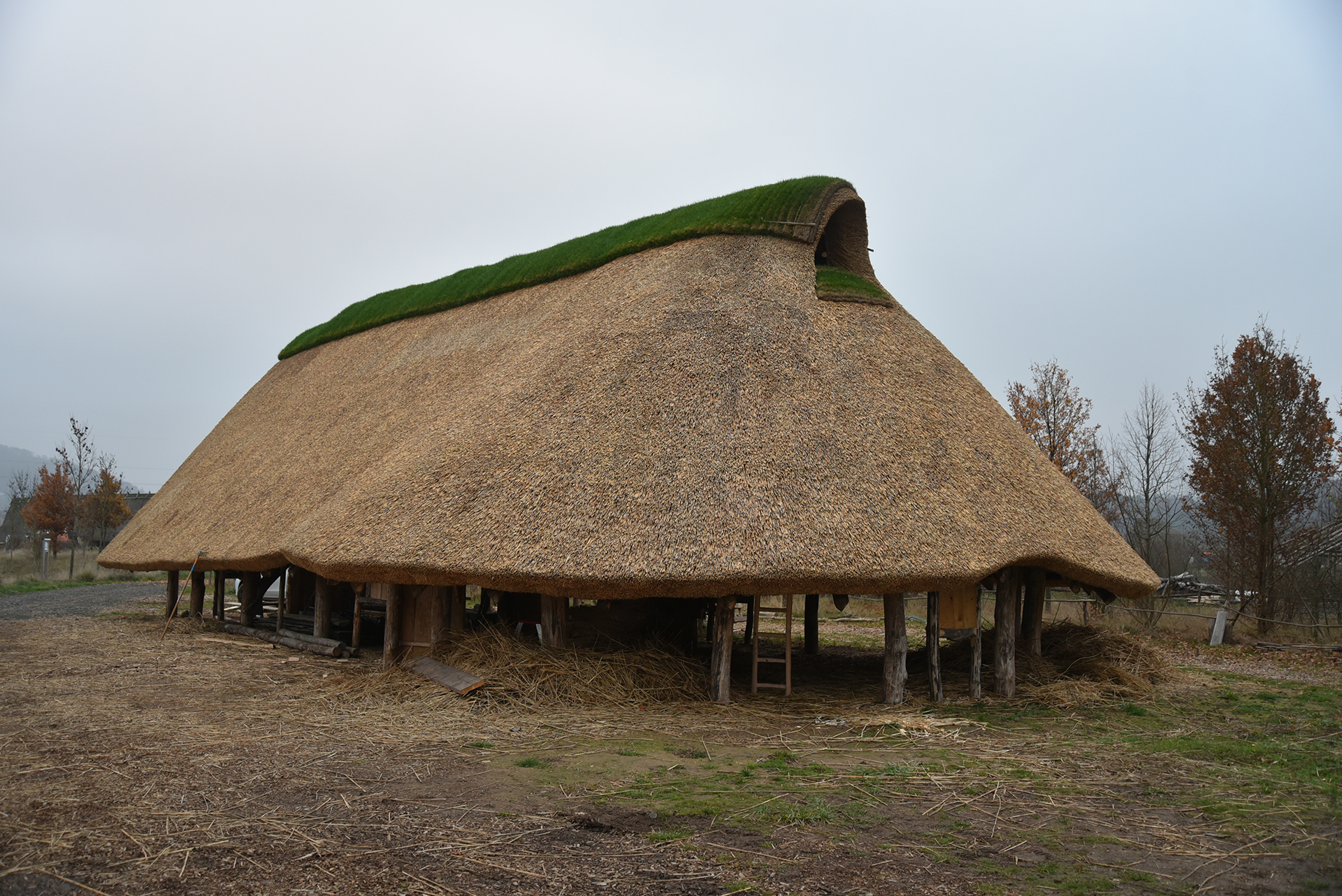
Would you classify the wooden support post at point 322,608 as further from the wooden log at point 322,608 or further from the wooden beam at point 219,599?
the wooden beam at point 219,599

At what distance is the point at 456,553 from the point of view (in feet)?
34.3

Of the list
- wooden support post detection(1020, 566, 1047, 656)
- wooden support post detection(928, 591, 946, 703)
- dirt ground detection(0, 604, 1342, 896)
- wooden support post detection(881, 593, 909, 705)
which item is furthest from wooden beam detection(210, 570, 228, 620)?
wooden support post detection(1020, 566, 1047, 656)

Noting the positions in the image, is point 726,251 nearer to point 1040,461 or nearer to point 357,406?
point 1040,461

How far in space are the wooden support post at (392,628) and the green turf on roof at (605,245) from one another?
7792 millimetres

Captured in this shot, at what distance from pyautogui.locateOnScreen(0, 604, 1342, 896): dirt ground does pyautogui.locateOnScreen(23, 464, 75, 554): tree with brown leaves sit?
112 feet

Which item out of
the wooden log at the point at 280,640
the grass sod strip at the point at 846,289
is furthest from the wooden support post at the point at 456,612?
the grass sod strip at the point at 846,289

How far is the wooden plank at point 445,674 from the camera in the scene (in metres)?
→ 10.8

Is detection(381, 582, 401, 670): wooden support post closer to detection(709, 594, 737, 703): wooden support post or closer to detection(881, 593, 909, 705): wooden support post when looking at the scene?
detection(709, 594, 737, 703): wooden support post

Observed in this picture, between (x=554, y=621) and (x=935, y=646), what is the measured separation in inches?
197

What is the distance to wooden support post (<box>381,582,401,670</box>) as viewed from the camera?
12.7 metres

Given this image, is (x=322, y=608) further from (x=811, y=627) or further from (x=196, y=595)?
(x=811, y=627)

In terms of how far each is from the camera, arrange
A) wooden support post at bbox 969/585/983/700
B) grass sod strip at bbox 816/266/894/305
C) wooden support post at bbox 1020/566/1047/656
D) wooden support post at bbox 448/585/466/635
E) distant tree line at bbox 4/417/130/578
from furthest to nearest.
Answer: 1. distant tree line at bbox 4/417/130/578
2. grass sod strip at bbox 816/266/894/305
3. wooden support post at bbox 1020/566/1047/656
4. wooden support post at bbox 448/585/466/635
5. wooden support post at bbox 969/585/983/700

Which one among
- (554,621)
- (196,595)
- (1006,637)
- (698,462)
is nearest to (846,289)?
(698,462)

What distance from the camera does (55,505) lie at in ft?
131
